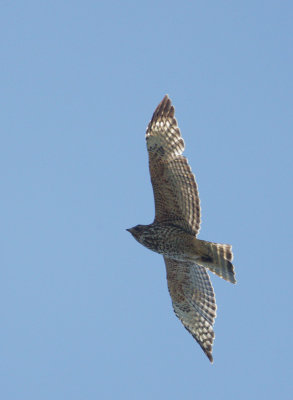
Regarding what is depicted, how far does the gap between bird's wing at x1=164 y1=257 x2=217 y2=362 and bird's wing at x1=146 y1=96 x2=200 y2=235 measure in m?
1.32

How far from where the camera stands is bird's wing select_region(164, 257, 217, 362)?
47.2 feet

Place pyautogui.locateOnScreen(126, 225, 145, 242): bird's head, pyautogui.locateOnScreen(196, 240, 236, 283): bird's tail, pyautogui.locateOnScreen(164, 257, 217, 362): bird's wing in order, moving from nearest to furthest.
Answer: pyautogui.locateOnScreen(196, 240, 236, 283): bird's tail → pyautogui.locateOnScreen(126, 225, 145, 242): bird's head → pyautogui.locateOnScreen(164, 257, 217, 362): bird's wing

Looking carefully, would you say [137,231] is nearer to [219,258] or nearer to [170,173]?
[170,173]

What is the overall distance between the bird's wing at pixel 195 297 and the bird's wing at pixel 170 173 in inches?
52.2

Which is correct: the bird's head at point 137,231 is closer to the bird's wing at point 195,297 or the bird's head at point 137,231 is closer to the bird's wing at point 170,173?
the bird's wing at point 170,173

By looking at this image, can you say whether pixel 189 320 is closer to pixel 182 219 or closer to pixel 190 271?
pixel 190 271

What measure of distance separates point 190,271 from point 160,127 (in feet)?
9.53

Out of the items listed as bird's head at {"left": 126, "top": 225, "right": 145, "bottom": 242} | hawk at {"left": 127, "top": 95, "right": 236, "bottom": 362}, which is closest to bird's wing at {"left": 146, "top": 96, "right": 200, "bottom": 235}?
hawk at {"left": 127, "top": 95, "right": 236, "bottom": 362}

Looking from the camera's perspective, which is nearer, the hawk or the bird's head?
the hawk

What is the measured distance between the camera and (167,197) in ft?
43.5

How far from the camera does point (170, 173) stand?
1304 centimetres

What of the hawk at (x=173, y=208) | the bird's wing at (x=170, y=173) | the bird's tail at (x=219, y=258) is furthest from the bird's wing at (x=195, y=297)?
the bird's wing at (x=170, y=173)

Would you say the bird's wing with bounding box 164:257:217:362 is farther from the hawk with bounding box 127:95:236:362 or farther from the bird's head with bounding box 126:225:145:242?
the bird's head with bounding box 126:225:145:242

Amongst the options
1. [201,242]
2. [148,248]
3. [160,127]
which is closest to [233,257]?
A: [201,242]
